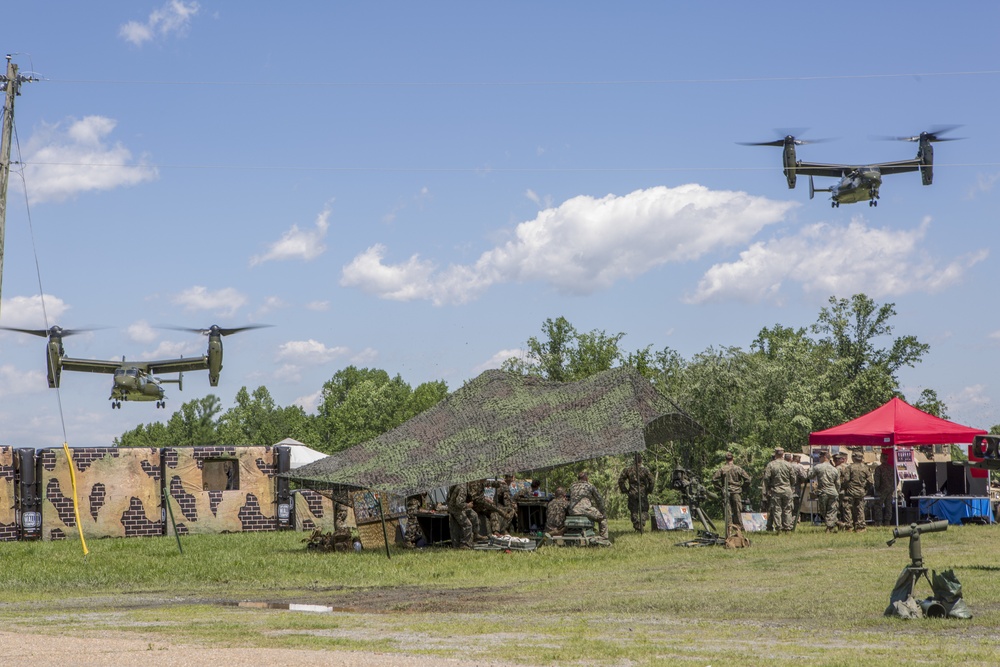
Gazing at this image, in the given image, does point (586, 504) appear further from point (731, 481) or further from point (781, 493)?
point (781, 493)

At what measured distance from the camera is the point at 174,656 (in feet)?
30.8

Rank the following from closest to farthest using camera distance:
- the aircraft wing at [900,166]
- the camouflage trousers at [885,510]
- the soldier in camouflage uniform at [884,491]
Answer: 1. the aircraft wing at [900,166]
2. the soldier in camouflage uniform at [884,491]
3. the camouflage trousers at [885,510]

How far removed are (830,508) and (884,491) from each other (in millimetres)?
2452

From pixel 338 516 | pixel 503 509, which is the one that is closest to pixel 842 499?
pixel 503 509

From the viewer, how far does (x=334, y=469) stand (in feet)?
79.7

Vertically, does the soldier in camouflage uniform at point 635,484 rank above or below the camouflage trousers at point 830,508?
above

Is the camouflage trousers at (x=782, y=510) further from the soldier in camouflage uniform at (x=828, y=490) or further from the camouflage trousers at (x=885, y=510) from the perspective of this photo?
the camouflage trousers at (x=885, y=510)

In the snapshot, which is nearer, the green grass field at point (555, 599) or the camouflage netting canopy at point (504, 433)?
the green grass field at point (555, 599)

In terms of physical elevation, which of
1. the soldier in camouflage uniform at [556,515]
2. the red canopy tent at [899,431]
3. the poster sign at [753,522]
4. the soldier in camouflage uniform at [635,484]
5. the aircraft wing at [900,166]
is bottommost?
the poster sign at [753,522]

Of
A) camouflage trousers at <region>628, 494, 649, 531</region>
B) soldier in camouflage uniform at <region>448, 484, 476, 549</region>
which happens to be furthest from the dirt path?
camouflage trousers at <region>628, 494, 649, 531</region>

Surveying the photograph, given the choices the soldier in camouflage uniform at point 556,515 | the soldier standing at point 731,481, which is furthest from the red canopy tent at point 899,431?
the soldier in camouflage uniform at point 556,515

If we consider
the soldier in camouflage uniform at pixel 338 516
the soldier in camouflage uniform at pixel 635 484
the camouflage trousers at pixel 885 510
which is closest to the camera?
the soldier in camouflage uniform at pixel 338 516

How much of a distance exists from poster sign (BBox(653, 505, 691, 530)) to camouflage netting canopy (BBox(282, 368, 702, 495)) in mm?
1842

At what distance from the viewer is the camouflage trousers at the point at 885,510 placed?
88.7ft
